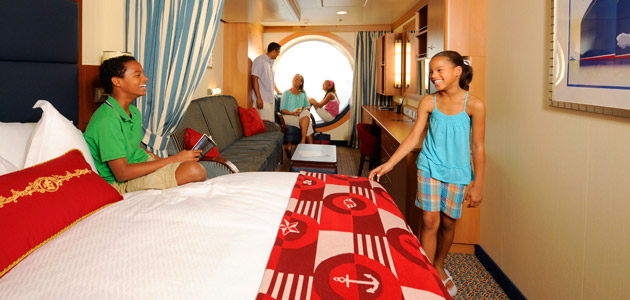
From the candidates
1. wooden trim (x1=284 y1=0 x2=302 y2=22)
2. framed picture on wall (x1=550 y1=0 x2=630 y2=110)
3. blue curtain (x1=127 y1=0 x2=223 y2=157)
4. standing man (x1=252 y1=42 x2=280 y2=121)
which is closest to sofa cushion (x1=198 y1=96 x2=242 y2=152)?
standing man (x1=252 y1=42 x2=280 y2=121)

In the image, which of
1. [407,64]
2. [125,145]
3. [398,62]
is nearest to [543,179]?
[125,145]

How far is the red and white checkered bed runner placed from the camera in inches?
41.6

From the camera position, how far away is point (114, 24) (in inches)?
112

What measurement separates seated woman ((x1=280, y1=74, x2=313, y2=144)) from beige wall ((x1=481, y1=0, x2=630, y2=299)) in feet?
12.9

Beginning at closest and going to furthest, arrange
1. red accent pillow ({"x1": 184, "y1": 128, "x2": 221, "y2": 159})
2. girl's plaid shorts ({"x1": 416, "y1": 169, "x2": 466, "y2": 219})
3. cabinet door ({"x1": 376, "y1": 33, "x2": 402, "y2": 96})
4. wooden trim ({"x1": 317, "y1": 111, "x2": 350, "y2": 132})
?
girl's plaid shorts ({"x1": 416, "y1": 169, "x2": 466, "y2": 219}) < red accent pillow ({"x1": 184, "y1": 128, "x2": 221, "y2": 159}) < cabinet door ({"x1": 376, "y1": 33, "x2": 402, "y2": 96}) < wooden trim ({"x1": 317, "y1": 111, "x2": 350, "y2": 132})

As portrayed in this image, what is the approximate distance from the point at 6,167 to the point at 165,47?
1.37 metres

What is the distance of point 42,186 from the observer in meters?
1.36

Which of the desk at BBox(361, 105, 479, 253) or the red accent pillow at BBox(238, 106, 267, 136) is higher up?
the red accent pillow at BBox(238, 106, 267, 136)

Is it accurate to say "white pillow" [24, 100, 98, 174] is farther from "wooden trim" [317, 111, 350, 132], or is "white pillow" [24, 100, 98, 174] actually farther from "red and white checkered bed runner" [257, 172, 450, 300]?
"wooden trim" [317, 111, 350, 132]

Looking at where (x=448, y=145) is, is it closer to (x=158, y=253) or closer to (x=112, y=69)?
(x=158, y=253)

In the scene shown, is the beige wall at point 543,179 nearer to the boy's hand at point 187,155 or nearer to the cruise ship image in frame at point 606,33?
the cruise ship image in frame at point 606,33

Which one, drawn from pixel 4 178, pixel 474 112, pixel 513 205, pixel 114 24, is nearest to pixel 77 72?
pixel 114 24

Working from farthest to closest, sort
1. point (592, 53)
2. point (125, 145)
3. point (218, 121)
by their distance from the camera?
point (218, 121) < point (125, 145) < point (592, 53)

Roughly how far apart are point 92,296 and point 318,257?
60 centimetres
